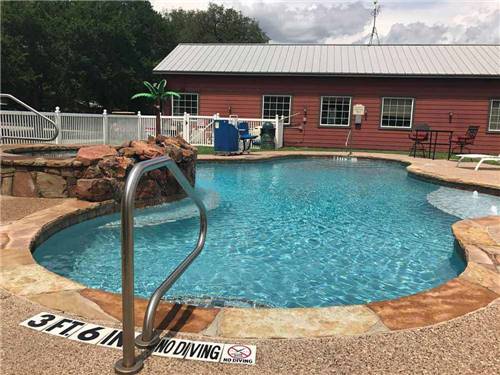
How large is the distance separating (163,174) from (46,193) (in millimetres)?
1742

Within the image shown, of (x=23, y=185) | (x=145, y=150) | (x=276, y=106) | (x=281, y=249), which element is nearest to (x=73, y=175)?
(x=23, y=185)

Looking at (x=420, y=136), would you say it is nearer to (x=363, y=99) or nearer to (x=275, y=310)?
(x=363, y=99)

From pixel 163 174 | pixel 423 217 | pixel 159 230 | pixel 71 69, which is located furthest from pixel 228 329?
pixel 71 69

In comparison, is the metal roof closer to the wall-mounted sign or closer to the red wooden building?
the red wooden building

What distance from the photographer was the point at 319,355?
2.11m

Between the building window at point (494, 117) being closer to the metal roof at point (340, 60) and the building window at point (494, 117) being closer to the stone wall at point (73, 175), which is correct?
the metal roof at point (340, 60)

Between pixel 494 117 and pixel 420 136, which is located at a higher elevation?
pixel 494 117

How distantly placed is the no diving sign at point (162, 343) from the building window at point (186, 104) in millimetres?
16046

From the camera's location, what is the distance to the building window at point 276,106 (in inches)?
676

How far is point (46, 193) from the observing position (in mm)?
5918

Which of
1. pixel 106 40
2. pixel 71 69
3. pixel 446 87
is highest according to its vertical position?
pixel 106 40

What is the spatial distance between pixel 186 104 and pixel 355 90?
7233 mm

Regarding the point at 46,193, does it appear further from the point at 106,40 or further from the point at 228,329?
the point at 106,40

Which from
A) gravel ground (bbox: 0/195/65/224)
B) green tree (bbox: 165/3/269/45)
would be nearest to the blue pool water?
gravel ground (bbox: 0/195/65/224)
